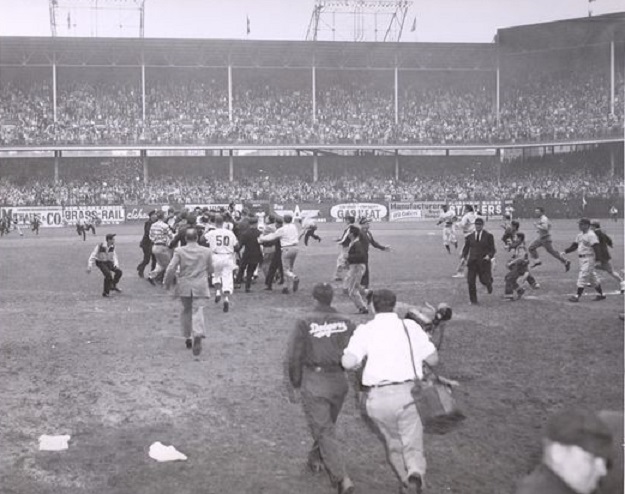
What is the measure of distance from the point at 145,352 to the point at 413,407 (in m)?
5.64

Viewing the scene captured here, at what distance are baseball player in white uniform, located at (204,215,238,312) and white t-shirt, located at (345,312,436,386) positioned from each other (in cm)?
783

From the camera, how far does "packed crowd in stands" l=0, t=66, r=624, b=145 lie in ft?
162

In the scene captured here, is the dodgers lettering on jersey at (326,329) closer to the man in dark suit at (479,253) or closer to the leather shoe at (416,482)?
the leather shoe at (416,482)

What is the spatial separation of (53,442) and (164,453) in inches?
42.2

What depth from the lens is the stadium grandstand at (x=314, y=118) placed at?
48.5 meters

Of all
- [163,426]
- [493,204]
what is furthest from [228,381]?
[493,204]

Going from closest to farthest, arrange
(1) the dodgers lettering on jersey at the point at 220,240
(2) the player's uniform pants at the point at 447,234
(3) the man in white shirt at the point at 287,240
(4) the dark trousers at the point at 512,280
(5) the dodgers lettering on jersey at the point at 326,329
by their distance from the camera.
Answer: (5) the dodgers lettering on jersey at the point at 326,329
(1) the dodgers lettering on jersey at the point at 220,240
(4) the dark trousers at the point at 512,280
(3) the man in white shirt at the point at 287,240
(2) the player's uniform pants at the point at 447,234

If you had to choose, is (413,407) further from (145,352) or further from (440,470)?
(145,352)

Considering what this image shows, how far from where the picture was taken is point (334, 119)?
176ft

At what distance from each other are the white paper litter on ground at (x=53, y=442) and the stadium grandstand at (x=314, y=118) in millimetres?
39492

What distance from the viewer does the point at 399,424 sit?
16.4 feet

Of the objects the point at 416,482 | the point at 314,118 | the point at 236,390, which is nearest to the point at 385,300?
the point at 416,482

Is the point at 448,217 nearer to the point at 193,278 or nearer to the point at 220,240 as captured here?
the point at 220,240

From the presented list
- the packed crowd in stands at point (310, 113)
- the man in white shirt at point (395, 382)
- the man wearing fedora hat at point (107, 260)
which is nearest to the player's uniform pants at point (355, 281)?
the man wearing fedora hat at point (107, 260)
